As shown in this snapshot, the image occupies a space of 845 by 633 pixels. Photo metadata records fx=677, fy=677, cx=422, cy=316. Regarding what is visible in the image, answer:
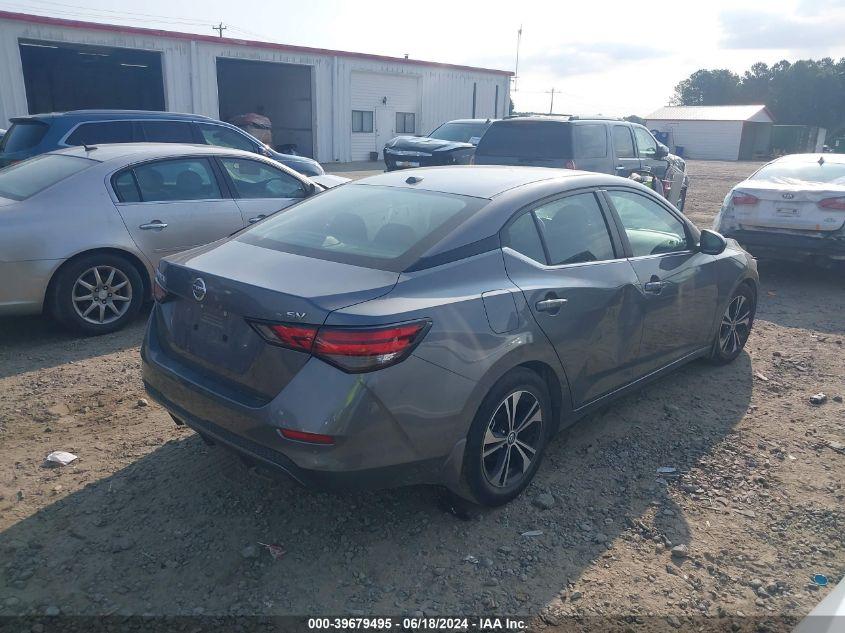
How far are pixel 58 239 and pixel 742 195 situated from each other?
7.69m

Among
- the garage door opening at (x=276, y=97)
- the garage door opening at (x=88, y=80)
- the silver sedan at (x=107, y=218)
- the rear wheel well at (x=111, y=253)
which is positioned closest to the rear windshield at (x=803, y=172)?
the silver sedan at (x=107, y=218)

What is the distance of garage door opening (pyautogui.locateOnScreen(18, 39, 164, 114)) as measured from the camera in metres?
25.6

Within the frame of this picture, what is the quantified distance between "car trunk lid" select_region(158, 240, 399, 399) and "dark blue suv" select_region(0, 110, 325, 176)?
6.47m

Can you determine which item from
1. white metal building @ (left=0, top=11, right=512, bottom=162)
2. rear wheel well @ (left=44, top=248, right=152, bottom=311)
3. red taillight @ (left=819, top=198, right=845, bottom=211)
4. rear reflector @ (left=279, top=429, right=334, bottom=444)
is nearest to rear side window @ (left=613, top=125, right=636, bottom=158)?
red taillight @ (left=819, top=198, right=845, bottom=211)

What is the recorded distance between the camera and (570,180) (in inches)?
157

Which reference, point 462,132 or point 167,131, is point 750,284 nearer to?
point 167,131

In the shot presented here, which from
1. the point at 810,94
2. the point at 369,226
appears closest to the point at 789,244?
the point at 369,226

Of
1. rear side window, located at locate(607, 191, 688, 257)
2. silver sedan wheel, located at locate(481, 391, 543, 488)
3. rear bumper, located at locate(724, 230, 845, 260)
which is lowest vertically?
silver sedan wheel, located at locate(481, 391, 543, 488)

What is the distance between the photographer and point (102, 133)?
9.08m

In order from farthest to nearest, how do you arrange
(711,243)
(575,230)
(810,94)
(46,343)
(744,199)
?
(810,94), (744,199), (46,343), (711,243), (575,230)

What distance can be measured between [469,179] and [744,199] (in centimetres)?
600

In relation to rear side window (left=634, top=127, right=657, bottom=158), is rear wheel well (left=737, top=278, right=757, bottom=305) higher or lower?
lower

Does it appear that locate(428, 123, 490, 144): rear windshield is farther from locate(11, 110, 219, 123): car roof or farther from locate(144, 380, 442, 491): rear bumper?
locate(144, 380, 442, 491): rear bumper

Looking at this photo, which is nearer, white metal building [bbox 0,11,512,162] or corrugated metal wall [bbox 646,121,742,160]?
white metal building [bbox 0,11,512,162]
